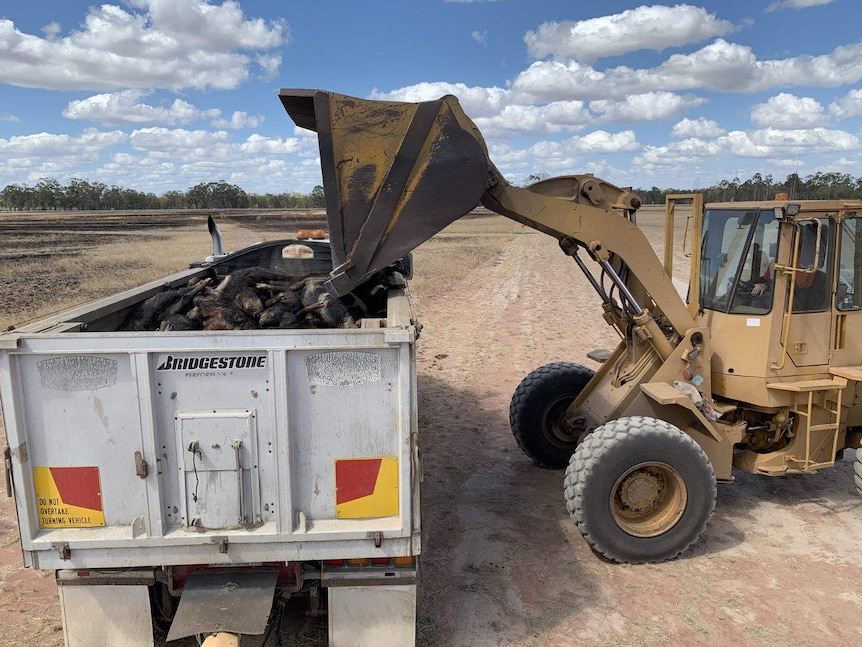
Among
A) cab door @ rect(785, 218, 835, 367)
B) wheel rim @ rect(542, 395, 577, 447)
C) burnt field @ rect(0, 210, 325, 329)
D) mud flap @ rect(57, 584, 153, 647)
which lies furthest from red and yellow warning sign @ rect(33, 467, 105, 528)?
A: burnt field @ rect(0, 210, 325, 329)

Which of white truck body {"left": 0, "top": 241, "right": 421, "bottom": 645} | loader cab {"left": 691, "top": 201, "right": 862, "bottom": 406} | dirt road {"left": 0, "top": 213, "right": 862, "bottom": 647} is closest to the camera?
white truck body {"left": 0, "top": 241, "right": 421, "bottom": 645}

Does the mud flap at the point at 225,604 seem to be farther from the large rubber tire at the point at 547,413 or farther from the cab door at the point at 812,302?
the cab door at the point at 812,302

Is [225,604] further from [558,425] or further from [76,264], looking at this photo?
[76,264]

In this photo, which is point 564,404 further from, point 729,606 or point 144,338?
point 144,338

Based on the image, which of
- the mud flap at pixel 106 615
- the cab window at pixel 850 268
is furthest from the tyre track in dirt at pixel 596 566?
the cab window at pixel 850 268

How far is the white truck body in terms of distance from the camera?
122 inches

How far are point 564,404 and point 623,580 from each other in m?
2.10

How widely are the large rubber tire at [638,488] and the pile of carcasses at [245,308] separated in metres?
1.91

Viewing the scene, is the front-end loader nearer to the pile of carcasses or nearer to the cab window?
the cab window

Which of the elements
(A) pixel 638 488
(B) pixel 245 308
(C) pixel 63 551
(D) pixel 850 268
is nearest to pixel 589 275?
(A) pixel 638 488

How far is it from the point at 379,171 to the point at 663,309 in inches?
101

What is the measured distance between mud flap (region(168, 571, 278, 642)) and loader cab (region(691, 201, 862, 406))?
3837mm

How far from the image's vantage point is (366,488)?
10.8 feet

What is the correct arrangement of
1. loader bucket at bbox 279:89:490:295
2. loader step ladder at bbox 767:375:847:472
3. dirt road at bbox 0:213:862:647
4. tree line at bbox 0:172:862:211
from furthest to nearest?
tree line at bbox 0:172:862:211 < loader step ladder at bbox 767:375:847:472 < dirt road at bbox 0:213:862:647 < loader bucket at bbox 279:89:490:295
